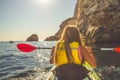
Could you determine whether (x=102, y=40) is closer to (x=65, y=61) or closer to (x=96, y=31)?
(x=96, y=31)

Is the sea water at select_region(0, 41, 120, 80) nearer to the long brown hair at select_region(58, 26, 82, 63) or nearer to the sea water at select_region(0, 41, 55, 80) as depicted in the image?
the sea water at select_region(0, 41, 55, 80)

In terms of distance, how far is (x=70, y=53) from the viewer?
16.0ft

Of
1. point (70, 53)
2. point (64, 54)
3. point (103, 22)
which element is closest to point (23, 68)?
point (64, 54)

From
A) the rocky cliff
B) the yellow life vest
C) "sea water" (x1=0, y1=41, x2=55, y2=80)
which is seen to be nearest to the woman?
the yellow life vest

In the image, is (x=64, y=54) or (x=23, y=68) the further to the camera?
(x=23, y=68)

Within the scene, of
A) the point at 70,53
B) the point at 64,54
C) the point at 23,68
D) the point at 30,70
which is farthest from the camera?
the point at 23,68

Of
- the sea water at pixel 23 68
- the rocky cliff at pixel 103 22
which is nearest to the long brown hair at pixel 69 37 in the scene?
the sea water at pixel 23 68

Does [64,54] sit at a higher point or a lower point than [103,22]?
lower

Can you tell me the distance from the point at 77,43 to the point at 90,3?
4927cm

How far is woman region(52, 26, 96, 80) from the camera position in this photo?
4.84 metres

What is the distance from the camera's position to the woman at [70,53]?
4.84 meters

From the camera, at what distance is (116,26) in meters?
42.2

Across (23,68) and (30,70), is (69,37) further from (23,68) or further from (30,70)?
(23,68)

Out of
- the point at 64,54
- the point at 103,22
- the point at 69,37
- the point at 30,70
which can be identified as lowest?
the point at 30,70
